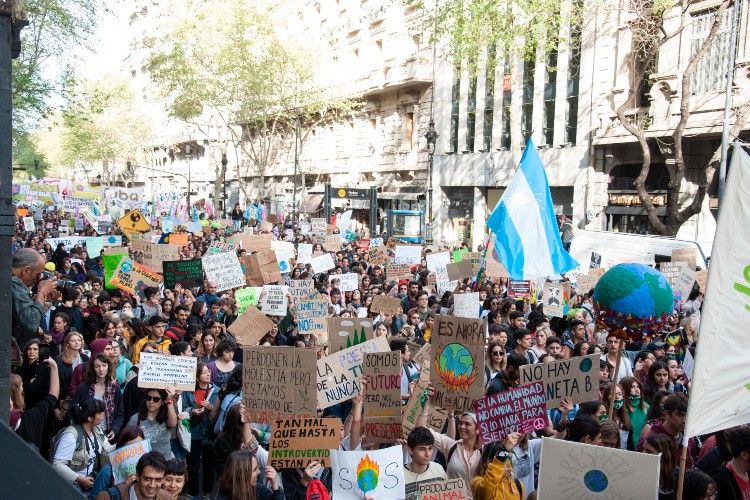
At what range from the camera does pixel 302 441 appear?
5.58 meters

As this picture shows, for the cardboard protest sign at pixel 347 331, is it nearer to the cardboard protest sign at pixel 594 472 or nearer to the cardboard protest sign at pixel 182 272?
the cardboard protest sign at pixel 594 472

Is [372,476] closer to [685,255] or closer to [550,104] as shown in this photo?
[685,255]

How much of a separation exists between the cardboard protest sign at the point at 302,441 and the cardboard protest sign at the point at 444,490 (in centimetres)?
91

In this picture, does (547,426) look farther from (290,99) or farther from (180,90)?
(180,90)

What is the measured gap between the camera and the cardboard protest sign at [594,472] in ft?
14.0

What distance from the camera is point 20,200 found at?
38656 mm

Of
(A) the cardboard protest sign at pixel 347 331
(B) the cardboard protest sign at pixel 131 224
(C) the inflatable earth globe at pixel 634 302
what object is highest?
(C) the inflatable earth globe at pixel 634 302

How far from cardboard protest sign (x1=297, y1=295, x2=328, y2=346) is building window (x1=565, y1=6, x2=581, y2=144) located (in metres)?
22.0

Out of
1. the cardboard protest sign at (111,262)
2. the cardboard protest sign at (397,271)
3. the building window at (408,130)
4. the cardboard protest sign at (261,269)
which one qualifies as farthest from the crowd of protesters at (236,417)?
the building window at (408,130)

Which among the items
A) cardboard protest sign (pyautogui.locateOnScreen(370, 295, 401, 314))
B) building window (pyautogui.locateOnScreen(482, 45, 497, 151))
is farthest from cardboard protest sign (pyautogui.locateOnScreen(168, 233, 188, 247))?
building window (pyautogui.locateOnScreen(482, 45, 497, 151))

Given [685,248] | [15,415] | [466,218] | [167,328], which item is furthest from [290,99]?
[15,415]

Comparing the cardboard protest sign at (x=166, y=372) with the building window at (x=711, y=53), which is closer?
the cardboard protest sign at (x=166, y=372)

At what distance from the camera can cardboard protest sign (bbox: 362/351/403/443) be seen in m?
6.07

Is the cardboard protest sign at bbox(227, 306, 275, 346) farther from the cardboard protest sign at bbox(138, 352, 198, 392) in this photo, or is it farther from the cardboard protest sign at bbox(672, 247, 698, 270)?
the cardboard protest sign at bbox(672, 247, 698, 270)
